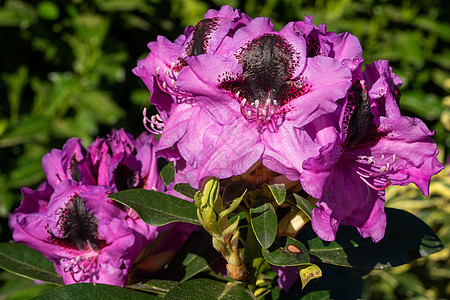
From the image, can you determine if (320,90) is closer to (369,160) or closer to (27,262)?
(369,160)

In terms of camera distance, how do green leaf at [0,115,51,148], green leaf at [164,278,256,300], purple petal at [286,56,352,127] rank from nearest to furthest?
1. purple petal at [286,56,352,127]
2. green leaf at [164,278,256,300]
3. green leaf at [0,115,51,148]

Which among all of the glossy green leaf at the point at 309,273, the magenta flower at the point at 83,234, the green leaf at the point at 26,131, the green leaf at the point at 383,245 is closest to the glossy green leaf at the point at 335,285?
the green leaf at the point at 383,245

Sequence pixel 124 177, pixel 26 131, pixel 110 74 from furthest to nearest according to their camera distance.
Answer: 1. pixel 110 74
2. pixel 26 131
3. pixel 124 177

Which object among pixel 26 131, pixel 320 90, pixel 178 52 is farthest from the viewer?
pixel 26 131

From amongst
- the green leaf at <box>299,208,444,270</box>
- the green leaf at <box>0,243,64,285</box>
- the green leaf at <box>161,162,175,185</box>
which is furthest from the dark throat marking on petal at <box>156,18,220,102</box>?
the green leaf at <box>0,243,64,285</box>

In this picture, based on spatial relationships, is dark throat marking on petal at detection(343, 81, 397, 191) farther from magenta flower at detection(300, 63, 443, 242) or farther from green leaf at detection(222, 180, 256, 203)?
green leaf at detection(222, 180, 256, 203)

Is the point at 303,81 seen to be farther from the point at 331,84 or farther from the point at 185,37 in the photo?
the point at 185,37

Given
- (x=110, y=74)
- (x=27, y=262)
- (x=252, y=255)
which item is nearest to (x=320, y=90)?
(x=252, y=255)

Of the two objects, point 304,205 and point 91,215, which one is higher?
point 304,205
